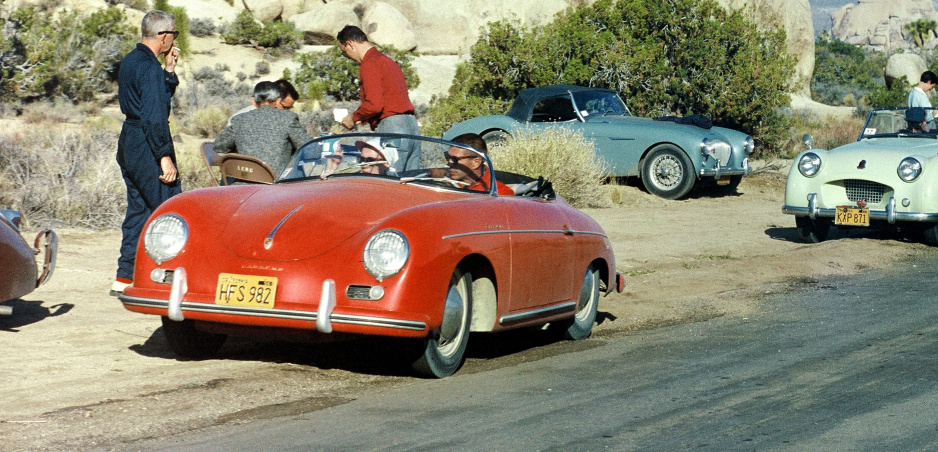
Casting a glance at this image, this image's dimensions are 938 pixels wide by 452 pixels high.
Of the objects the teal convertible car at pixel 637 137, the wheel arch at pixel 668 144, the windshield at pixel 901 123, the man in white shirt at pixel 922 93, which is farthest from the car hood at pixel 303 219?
the wheel arch at pixel 668 144

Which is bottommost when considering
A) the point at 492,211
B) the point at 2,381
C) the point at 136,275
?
the point at 2,381

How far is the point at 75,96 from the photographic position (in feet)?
98.9

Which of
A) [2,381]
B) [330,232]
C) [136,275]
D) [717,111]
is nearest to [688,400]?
[330,232]

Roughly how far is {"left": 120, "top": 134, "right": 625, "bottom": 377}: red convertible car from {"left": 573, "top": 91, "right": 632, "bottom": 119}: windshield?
12.6 m

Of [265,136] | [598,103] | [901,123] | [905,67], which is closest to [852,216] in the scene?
[901,123]

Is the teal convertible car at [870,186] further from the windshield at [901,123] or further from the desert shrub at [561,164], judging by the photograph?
the desert shrub at [561,164]

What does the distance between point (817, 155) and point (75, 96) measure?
22430 mm

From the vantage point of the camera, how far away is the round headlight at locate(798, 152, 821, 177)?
43.9ft

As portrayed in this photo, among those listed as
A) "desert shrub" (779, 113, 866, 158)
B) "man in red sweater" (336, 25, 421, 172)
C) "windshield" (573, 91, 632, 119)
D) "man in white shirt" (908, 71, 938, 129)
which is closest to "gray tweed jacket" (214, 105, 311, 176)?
"man in red sweater" (336, 25, 421, 172)

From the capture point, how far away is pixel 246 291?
5.48 metres

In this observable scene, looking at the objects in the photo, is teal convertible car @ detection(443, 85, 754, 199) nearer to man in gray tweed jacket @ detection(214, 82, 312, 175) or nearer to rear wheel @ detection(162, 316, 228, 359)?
man in gray tweed jacket @ detection(214, 82, 312, 175)

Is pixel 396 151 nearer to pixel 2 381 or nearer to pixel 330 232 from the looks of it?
pixel 330 232

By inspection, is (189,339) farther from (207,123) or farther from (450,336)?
(207,123)

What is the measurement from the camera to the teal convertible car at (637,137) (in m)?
18.8
